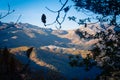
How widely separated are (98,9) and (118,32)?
1809mm

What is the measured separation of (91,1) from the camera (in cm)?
1198

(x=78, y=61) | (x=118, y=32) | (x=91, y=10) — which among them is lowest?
(x=78, y=61)

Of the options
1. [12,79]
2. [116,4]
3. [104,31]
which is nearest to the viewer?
[12,79]

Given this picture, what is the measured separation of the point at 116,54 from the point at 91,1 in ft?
10.1

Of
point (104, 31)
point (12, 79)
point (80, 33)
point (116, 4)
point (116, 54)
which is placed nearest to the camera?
point (12, 79)

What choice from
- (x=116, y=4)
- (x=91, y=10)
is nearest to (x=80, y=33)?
(x=91, y=10)

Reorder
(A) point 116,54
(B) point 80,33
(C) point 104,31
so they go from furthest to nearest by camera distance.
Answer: (B) point 80,33 → (C) point 104,31 → (A) point 116,54

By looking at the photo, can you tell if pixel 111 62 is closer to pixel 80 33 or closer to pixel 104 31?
pixel 104 31

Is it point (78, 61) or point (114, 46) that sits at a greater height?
point (114, 46)

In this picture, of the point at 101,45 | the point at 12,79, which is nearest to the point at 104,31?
the point at 101,45

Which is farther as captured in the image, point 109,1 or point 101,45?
point 101,45

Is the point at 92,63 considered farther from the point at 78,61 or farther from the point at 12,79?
the point at 12,79

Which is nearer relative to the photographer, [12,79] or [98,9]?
[12,79]

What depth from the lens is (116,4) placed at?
33.9 feet
